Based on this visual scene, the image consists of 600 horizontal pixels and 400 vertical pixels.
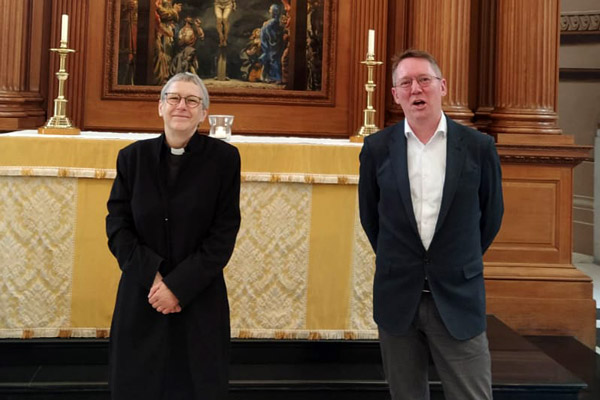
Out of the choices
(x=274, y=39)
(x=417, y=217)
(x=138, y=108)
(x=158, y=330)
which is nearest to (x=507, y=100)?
(x=274, y=39)

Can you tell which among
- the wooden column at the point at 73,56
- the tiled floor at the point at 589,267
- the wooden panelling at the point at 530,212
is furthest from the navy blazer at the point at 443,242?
the tiled floor at the point at 589,267

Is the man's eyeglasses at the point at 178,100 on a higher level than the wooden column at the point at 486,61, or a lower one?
lower

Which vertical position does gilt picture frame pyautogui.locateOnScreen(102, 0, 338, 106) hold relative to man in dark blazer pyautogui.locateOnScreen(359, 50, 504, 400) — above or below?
above

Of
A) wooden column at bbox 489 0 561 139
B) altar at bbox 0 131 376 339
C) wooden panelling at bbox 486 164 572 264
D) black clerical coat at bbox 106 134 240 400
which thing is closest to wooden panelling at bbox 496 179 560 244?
wooden panelling at bbox 486 164 572 264

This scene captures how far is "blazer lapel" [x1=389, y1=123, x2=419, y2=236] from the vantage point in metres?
2.56

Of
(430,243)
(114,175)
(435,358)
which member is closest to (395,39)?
(114,175)

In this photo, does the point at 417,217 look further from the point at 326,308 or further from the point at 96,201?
the point at 96,201

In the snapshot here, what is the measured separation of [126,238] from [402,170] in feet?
3.59

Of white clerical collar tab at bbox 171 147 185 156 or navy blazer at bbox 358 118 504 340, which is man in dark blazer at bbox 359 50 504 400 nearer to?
navy blazer at bbox 358 118 504 340

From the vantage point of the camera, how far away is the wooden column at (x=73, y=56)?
241 inches

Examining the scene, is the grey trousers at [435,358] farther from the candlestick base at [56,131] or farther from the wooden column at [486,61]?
the wooden column at [486,61]

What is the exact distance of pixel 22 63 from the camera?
5914 millimetres

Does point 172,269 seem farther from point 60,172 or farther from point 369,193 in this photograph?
point 60,172

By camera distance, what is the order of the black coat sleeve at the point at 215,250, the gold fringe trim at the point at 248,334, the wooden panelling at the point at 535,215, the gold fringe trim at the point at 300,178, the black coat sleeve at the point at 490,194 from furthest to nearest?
the wooden panelling at the point at 535,215 < the gold fringe trim at the point at 300,178 < the gold fringe trim at the point at 248,334 < the black coat sleeve at the point at 215,250 < the black coat sleeve at the point at 490,194
